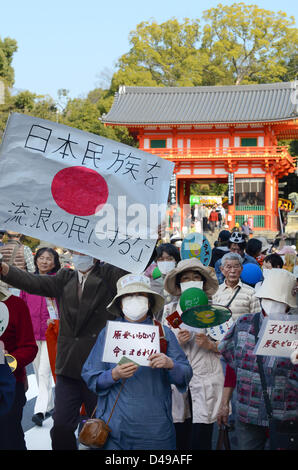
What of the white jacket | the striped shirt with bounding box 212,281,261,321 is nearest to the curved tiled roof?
the striped shirt with bounding box 212,281,261,321

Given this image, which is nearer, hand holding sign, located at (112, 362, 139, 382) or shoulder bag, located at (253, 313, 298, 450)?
hand holding sign, located at (112, 362, 139, 382)

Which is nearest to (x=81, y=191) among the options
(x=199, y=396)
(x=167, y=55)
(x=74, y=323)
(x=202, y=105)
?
(x=74, y=323)

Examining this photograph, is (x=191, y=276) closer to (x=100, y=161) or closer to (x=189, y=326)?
(x=189, y=326)

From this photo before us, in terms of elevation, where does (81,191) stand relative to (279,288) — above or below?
above

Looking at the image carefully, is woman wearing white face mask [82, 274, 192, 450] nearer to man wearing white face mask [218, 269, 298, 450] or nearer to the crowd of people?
the crowd of people

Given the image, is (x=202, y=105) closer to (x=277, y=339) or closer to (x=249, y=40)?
(x=249, y=40)

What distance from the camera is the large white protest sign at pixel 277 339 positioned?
3.45 metres

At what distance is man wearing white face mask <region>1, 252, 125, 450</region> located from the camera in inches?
167

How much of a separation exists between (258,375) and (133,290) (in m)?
0.84

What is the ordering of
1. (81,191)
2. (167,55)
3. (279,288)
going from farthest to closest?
(167,55) → (81,191) → (279,288)

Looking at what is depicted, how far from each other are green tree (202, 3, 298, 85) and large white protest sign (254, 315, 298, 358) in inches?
1833

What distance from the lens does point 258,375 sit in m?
3.53

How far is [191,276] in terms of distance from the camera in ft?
15.8
